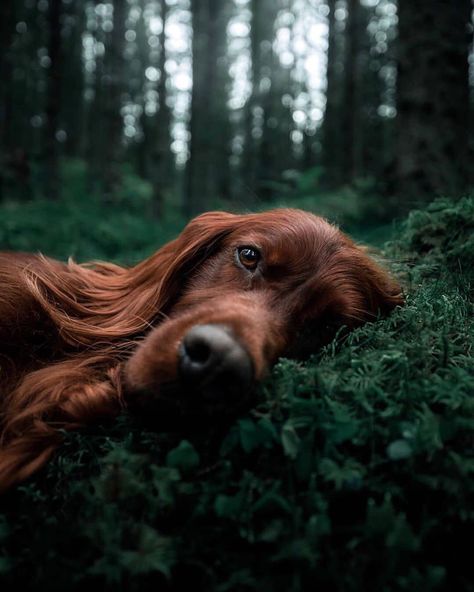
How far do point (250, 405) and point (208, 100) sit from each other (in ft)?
48.6

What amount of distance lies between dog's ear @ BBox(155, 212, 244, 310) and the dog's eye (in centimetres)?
23

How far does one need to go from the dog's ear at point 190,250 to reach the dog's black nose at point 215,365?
898 millimetres

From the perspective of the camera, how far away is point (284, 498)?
1.45m

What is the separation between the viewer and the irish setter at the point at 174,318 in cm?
179

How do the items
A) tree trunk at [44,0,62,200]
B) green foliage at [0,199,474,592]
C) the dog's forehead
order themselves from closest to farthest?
green foliage at [0,199,474,592] < the dog's forehead < tree trunk at [44,0,62,200]

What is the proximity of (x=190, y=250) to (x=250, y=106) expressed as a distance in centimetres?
2317

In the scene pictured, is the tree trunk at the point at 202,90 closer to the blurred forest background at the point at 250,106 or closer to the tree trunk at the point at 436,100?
the blurred forest background at the point at 250,106

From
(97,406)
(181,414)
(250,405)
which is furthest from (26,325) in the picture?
(250,405)

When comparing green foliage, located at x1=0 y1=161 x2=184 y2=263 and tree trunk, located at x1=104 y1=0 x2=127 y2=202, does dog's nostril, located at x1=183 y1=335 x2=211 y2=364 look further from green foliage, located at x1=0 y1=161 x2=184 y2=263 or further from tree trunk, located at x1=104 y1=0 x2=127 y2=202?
tree trunk, located at x1=104 y1=0 x2=127 y2=202

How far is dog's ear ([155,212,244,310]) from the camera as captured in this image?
2.60 m

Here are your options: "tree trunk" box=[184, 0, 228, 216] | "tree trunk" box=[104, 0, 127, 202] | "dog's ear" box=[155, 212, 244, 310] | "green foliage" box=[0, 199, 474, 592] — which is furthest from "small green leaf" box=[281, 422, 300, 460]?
"tree trunk" box=[184, 0, 228, 216]

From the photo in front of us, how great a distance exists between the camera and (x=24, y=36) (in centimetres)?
2548

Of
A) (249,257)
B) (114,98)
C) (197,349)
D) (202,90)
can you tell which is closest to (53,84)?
(114,98)

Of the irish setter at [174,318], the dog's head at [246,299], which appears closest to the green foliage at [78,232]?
the irish setter at [174,318]
